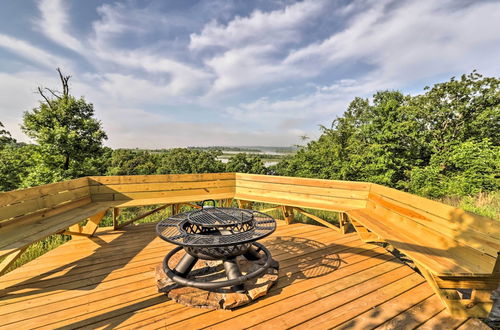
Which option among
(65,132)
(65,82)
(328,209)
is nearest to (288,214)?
(328,209)

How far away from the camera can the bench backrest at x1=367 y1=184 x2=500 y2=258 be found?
1880 mm

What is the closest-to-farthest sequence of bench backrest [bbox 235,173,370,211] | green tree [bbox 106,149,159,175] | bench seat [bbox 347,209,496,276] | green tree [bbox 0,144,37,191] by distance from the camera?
bench seat [bbox 347,209,496,276]
bench backrest [bbox 235,173,370,211]
green tree [bbox 0,144,37,191]
green tree [bbox 106,149,159,175]

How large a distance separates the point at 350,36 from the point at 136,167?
42.8 m

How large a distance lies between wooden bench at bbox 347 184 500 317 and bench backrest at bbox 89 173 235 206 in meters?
3.02

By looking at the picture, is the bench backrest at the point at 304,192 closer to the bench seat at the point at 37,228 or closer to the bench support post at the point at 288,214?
the bench support post at the point at 288,214

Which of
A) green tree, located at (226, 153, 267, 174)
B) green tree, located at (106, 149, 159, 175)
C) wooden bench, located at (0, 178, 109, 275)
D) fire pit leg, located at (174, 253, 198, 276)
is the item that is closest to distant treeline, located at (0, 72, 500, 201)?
fire pit leg, located at (174, 253, 198, 276)

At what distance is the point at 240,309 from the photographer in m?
2.01

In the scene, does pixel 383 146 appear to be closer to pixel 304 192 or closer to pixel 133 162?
pixel 304 192

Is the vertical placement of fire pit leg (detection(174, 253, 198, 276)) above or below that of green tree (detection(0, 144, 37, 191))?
below

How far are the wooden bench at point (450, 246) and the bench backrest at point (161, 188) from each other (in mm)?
3025

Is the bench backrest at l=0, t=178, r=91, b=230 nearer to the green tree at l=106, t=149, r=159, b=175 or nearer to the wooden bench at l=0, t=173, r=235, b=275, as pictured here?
the wooden bench at l=0, t=173, r=235, b=275

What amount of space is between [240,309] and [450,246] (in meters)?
2.26

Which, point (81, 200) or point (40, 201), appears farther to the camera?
point (81, 200)

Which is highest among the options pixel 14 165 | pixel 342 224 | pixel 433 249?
pixel 14 165
